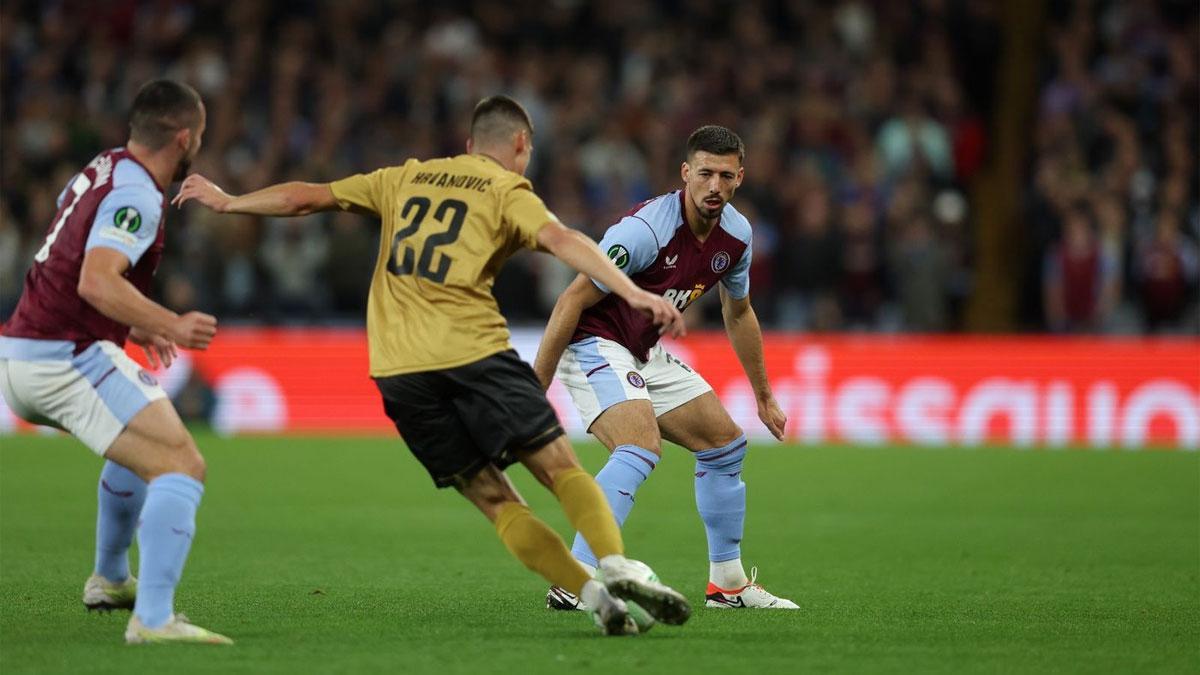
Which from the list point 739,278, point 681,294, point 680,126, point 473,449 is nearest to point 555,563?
point 473,449

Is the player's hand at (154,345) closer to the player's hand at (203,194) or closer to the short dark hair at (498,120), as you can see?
the player's hand at (203,194)

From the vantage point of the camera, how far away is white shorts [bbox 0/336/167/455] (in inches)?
250

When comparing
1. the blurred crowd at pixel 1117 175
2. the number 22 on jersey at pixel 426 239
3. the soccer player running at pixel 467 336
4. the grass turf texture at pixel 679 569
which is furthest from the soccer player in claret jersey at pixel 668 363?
the blurred crowd at pixel 1117 175

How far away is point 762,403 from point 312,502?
200 inches

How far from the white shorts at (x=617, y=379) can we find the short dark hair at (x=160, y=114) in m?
2.34

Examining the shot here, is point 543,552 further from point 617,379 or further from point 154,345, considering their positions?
point 154,345

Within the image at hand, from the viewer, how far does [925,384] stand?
1731 centimetres

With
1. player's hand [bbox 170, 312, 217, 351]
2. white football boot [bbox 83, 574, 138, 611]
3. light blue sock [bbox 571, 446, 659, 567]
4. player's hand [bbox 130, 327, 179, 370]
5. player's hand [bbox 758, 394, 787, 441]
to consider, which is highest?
player's hand [bbox 170, 312, 217, 351]

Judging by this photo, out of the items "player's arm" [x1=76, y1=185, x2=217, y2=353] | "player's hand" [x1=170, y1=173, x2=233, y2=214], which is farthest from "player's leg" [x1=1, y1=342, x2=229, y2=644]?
"player's hand" [x1=170, y1=173, x2=233, y2=214]

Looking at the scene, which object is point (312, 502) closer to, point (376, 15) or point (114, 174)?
point (114, 174)

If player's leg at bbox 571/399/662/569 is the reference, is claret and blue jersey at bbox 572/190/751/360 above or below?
above

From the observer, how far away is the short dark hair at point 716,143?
7.74 metres

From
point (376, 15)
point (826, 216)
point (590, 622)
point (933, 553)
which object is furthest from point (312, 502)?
→ point (376, 15)

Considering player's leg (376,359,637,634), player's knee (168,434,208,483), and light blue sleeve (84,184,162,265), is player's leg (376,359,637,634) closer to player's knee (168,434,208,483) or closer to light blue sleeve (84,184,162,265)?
player's knee (168,434,208,483)
